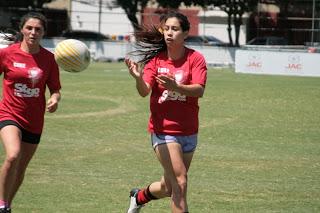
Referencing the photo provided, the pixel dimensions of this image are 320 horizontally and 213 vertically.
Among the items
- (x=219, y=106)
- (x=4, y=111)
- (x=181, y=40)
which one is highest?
(x=181, y=40)

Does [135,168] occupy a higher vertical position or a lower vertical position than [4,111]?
lower

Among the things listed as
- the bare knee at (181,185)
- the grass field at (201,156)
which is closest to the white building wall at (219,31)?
the grass field at (201,156)

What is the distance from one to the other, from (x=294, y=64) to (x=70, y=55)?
26.6 metres

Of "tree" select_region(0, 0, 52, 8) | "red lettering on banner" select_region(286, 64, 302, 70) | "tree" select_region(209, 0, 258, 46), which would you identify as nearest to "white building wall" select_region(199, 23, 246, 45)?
"tree" select_region(209, 0, 258, 46)

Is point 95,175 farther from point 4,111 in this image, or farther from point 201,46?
point 201,46

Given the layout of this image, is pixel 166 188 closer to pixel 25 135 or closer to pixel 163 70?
pixel 163 70

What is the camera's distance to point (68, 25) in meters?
57.4

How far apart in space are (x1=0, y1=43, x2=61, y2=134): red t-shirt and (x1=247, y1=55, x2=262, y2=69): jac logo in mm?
27433

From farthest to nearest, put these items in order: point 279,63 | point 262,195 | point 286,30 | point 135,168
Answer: point 286,30 → point 279,63 → point 135,168 → point 262,195

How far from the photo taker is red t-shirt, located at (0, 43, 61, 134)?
8.14 metres

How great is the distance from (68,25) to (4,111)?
49.8 meters

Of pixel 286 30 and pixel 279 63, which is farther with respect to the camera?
pixel 286 30

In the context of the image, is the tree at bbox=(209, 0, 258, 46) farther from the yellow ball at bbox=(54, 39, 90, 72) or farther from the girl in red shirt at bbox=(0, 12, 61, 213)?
the girl in red shirt at bbox=(0, 12, 61, 213)

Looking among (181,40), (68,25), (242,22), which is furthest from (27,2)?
(181,40)
